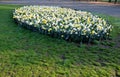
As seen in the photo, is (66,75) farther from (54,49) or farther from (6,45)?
(6,45)

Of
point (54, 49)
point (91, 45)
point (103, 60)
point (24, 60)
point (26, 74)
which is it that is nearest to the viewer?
point (26, 74)

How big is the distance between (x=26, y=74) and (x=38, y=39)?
283 centimetres

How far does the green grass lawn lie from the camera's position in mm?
6293

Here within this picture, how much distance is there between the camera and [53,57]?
7.16 m

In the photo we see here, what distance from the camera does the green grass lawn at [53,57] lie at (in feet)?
20.6

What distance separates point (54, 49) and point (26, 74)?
75.5 inches

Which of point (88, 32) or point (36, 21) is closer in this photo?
point (88, 32)

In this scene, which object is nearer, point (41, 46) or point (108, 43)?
point (41, 46)

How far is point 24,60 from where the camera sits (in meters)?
6.79

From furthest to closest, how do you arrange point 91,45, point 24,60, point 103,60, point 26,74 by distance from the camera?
point 91,45 < point 103,60 < point 24,60 < point 26,74

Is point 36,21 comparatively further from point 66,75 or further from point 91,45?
point 66,75

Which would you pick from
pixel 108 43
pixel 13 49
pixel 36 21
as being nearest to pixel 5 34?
pixel 36 21

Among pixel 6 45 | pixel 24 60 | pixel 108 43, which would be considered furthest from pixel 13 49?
pixel 108 43

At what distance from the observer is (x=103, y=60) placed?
7.26m
